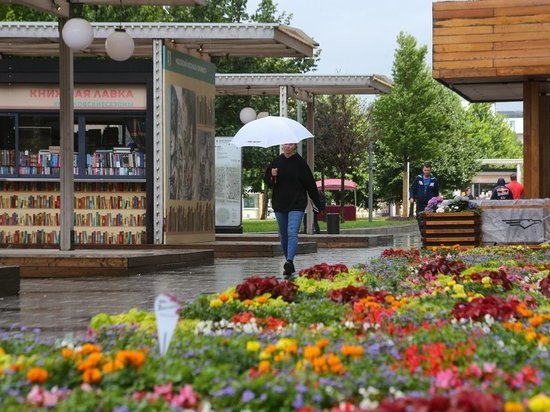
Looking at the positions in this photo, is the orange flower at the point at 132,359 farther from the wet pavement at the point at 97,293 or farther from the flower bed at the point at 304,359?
the wet pavement at the point at 97,293

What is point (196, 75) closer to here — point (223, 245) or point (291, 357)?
point (223, 245)

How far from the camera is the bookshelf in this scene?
969 inches

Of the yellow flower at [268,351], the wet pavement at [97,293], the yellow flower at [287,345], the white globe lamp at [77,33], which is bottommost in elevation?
the wet pavement at [97,293]

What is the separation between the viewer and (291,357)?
5.91 m

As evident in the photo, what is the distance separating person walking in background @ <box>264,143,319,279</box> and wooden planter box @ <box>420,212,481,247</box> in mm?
7124

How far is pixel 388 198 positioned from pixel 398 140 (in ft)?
40.7

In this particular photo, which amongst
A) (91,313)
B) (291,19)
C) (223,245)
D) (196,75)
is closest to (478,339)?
(91,313)

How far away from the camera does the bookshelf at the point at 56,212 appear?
80.7 ft

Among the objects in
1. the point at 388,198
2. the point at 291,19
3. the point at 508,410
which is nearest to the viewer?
→ the point at 508,410

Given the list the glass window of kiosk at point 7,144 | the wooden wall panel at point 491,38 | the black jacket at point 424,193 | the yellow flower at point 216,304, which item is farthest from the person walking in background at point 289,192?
the black jacket at point 424,193

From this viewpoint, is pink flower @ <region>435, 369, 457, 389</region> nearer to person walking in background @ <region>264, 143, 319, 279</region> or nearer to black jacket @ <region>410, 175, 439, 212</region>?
person walking in background @ <region>264, 143, 319, 279</region>

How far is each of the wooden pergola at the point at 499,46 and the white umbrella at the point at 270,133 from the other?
6658 millimetres

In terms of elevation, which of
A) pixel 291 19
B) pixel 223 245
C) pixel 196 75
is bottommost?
pixel 223 245

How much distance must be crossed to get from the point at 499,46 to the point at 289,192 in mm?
9868
